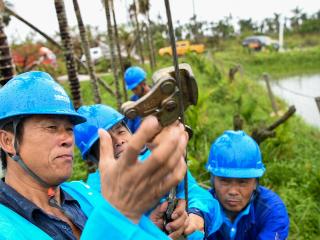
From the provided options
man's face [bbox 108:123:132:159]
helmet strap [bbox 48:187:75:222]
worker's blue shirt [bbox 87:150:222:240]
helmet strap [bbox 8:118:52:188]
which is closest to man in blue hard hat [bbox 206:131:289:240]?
worker's blue shirt [bbox 87:150:222:240]

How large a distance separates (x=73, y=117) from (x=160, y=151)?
890 millimetres

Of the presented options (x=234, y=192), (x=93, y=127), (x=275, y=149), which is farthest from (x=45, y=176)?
(x=275, y=149)

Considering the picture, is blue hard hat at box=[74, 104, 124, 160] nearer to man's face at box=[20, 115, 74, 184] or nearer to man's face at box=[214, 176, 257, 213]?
man's face at box=[20, 115, 74, 184]

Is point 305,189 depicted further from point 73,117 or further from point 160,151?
point 160,151

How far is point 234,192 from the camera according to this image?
2.48m

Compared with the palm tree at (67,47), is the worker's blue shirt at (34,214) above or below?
below

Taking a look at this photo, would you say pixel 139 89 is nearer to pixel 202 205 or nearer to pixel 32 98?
pixel 202 205

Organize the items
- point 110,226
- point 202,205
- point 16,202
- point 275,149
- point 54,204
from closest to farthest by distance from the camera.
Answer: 1. point 110,226
2. point 16,202
3. point 54,204
4. point 202,205
5. point 275,149

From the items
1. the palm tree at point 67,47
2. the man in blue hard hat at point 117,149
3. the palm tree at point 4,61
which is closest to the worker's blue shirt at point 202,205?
the man in blue hard hat at point 117,149

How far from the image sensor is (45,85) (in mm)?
1563

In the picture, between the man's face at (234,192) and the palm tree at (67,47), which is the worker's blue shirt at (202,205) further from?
the palm tree at (67,47)

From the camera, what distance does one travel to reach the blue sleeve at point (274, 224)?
8.02 feet

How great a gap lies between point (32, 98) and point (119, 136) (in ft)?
2.85

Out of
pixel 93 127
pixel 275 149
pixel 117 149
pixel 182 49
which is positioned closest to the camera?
pixel 117 149
